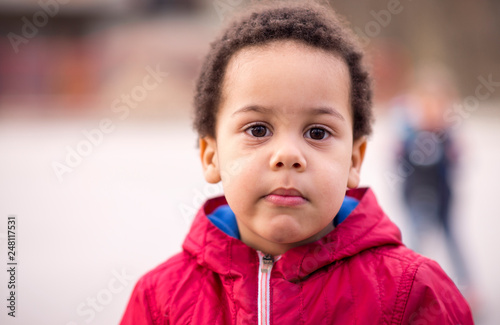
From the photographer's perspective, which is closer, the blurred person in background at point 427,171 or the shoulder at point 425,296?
the shoulder at point 425,296

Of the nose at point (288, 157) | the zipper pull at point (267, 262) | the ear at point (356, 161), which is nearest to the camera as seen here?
the nose at point (288, 157)

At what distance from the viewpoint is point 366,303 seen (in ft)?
4.20

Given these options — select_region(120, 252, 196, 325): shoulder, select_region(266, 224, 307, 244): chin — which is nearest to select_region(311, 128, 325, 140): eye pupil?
select_region(266, 224, 307, 244): chin

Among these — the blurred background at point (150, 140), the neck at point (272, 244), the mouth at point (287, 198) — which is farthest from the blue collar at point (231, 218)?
the blurred background at point (150, 140)

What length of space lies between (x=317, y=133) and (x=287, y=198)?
0.22 m

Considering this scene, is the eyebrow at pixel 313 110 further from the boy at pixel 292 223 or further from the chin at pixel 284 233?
the chin at pixel 284 233

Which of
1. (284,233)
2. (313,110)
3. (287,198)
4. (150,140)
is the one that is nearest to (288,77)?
(313,110)

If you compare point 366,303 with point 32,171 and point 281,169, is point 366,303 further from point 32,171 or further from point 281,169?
point 32,171

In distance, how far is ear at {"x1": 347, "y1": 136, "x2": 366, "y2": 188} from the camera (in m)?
1.50

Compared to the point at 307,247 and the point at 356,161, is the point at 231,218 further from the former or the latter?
the point at 356,161

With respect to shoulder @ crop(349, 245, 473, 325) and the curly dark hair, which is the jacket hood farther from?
the curly dark hair

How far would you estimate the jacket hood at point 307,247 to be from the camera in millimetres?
1341

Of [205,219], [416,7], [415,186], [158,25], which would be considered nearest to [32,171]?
[415,186]

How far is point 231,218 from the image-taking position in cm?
165
